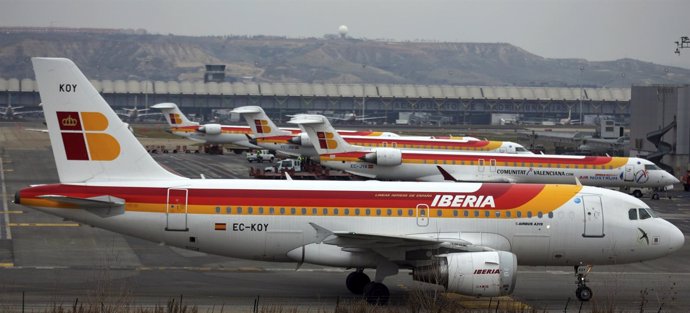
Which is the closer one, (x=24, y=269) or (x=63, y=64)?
(x=63, y=64)

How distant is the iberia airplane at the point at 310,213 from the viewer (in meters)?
31.6

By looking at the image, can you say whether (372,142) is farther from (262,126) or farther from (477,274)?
(477,274)

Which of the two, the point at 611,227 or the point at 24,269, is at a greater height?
the point at 611,227

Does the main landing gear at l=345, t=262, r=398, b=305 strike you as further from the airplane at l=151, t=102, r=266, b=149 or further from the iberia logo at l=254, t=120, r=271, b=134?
the airplane at l=151, t=102, r=266, b=149

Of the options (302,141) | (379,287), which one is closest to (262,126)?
(302,141)

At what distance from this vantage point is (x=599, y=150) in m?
111

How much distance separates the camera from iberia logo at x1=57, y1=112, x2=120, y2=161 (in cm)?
3194

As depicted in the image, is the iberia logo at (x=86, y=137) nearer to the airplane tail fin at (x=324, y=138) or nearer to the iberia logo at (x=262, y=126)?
the airplane tail fin at (x=324, y=138)

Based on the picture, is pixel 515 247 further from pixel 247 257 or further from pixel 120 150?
pixel 120 150

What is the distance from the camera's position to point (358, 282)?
3334cm

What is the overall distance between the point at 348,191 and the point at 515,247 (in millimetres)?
5648

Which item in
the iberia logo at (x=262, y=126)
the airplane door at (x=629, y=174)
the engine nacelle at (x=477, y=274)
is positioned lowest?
the engine nacelle at (x=477, y=274)

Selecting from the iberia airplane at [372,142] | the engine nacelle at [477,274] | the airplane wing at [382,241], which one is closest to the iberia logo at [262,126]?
the iberia airplane at [372,142]

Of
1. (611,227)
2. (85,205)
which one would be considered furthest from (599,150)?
(85,205)
